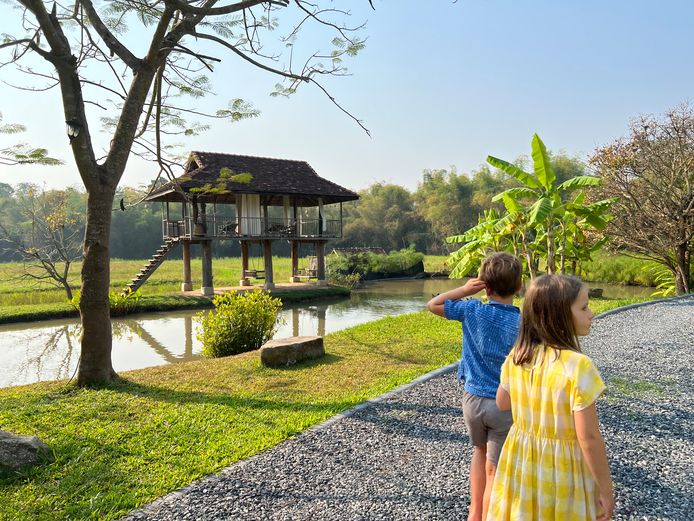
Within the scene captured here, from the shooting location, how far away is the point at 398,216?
147 feet

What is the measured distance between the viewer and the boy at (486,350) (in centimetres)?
214

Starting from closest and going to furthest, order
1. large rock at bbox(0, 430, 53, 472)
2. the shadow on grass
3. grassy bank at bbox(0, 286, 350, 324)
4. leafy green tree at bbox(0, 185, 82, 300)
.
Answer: large rock at bbox(0, 430, 53, 472) < the shadow on grass < leafy green tree at bbox(0, 185, 82, 300) < grassy bank at bbox(0, 286, 350, 324)

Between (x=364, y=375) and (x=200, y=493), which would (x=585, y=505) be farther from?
(x=364, y=375)

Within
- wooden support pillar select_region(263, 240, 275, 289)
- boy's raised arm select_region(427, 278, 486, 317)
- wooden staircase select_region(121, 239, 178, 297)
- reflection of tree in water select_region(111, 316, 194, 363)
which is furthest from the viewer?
wooden support pillar select_region(263, 240, 275, 289)

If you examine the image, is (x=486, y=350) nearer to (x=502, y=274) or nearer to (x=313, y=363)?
(x=502, y=274)

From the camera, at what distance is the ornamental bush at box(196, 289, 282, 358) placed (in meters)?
7.82

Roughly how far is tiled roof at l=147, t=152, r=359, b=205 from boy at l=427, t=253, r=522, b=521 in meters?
14.9

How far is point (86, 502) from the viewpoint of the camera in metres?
2.75

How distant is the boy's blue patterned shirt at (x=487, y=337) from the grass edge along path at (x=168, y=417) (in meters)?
1.88

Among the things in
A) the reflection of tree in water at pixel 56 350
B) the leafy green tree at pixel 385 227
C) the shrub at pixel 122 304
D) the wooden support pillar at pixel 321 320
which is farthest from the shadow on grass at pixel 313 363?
the leafy green tree at pixel 385 227

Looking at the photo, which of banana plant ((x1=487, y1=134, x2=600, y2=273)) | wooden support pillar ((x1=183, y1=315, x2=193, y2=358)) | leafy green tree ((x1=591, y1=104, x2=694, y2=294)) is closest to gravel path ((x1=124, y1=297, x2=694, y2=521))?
banana plant ((x1=487, y1=134, x2=600, y2=273))

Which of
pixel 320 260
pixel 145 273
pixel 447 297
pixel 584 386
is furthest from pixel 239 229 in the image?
pixel 584 386

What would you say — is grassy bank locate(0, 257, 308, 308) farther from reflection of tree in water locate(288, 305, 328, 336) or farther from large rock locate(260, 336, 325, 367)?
reflection of tree in water locate(288, 305, 328, 336)

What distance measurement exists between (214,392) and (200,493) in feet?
8.06
